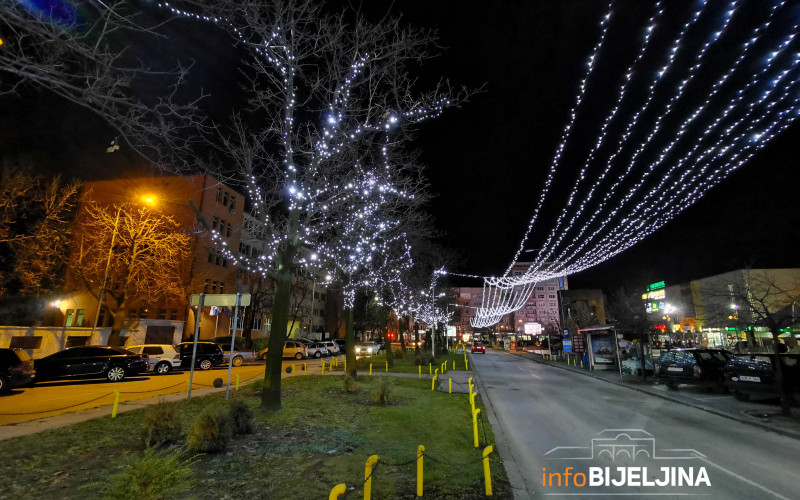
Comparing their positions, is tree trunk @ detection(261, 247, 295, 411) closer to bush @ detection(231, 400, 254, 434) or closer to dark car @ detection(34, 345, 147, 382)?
bush @ detection(231, 400, 254, 434)

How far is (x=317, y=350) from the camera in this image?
38.5 m

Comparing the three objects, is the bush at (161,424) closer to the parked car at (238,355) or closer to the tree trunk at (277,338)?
the tree trunk at (277,338)

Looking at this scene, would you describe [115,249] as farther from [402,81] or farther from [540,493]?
[540,493]

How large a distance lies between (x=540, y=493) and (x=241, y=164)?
458 inches

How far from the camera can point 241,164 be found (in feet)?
40.0

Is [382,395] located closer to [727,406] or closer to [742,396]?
[727,406]

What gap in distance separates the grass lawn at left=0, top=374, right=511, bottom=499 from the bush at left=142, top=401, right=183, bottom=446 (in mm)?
259

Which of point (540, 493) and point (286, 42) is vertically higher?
point (286, 42)

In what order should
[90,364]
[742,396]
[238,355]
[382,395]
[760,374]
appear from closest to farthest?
[382,395], [760,374], [742,396], [90,364], [238,355]

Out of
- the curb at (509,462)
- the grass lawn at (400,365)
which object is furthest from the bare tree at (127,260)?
the curb at (509,462)

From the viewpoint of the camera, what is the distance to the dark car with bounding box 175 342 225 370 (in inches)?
936

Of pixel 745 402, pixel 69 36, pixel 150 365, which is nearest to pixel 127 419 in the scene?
pixel 69 36

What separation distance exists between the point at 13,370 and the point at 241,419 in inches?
461

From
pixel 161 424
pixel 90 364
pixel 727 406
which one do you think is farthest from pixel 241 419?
pixel 727 406
